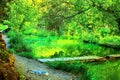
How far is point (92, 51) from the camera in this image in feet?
75.6

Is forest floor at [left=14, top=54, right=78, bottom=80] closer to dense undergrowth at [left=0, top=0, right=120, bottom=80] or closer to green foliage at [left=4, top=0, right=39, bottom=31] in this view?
dense undergrowth at [left=0, top=0, right=120, bottom=80]

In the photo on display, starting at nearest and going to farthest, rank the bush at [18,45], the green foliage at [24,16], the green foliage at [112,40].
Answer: the bush at [18,45] < the green foliage at [112,40] < the green foliage at [24,16]

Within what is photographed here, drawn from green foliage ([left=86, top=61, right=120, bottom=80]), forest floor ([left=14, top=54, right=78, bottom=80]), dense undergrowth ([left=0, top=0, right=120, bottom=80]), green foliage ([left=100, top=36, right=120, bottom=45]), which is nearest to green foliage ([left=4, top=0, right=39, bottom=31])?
dense undergrowth ([left=0, top=0, right=120, bottom=80])

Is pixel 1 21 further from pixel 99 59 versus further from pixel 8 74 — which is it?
pixel 8 74

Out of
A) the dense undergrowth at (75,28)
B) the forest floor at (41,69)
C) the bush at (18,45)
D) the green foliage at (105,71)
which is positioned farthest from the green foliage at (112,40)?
the forest floor at (41,69)

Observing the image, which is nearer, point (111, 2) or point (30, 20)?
point (111, 2)

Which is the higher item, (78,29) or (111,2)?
(111,2)

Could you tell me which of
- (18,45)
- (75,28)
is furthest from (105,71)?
(75,28)

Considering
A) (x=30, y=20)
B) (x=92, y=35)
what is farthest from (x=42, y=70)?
(x=30, y=20)

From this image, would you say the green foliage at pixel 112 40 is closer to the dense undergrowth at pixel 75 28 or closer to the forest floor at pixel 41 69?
the dense undergrowth at pixel 75 28

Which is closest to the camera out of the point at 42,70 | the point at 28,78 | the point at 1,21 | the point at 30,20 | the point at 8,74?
the point at 8,74

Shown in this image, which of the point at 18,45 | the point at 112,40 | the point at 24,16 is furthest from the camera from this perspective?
the point at 24,16

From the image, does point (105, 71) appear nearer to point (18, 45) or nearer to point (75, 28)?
point (18, 45)

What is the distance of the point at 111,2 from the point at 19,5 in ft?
30.3
